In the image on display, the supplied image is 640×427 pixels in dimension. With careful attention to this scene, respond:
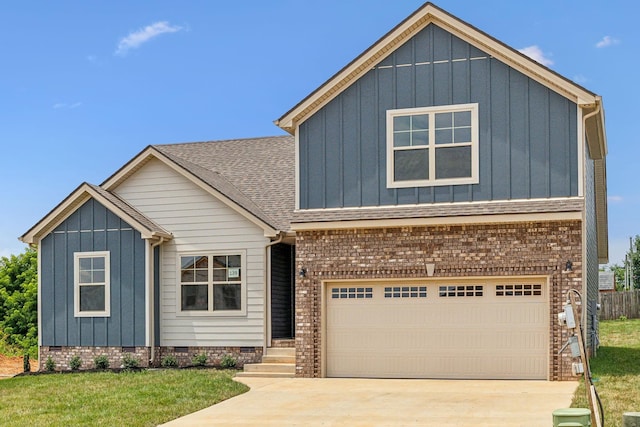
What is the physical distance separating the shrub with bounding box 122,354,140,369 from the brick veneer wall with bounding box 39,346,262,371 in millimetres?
65

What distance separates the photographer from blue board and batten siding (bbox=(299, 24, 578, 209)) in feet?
55.4

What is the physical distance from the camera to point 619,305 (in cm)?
4019

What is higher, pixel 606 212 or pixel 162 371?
pixel 606 212

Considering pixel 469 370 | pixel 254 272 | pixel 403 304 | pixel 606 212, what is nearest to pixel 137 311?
pixel 254 272

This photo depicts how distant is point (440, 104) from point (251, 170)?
7.59m

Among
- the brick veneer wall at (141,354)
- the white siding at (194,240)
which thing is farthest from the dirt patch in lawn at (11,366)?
the white siding at (194,240)

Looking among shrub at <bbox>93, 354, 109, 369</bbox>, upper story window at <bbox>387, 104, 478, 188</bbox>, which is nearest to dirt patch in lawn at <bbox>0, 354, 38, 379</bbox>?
shrub at <bbox>93, 354, 109, 369</bbox>

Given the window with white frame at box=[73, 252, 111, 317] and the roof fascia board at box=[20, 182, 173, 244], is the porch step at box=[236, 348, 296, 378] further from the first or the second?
the window with white frame at box=[73, 252, 111, 317]

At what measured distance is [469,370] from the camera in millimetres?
17422

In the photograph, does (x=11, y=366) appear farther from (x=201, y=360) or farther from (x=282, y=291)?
(x=282, y=291)

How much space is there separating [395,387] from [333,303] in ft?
9.21

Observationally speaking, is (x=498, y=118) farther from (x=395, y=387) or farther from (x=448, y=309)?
(x=395, y=387)

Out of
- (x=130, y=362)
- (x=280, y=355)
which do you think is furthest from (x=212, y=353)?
(x=130, y=362)

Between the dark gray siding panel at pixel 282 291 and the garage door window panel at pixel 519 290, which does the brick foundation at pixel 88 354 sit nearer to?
the dark gray siding panel at pixel 282 291
